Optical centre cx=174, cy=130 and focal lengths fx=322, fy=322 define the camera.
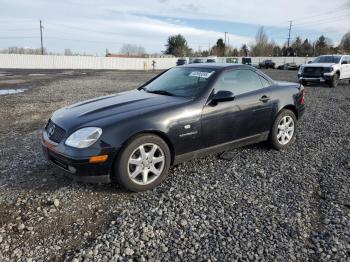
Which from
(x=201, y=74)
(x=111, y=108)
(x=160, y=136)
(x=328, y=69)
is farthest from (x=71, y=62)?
(x=160, y=136)

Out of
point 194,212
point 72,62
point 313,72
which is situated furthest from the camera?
point 72,62

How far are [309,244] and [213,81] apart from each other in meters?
2.46

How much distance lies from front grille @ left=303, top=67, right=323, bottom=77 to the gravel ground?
12.5m

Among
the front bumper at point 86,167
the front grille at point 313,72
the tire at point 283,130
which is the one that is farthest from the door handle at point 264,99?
the front grille at point 313,72

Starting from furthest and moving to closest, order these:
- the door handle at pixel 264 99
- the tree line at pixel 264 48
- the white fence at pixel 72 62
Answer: the tree line at pixel 264 48 < the white fence at pixel 72 62 < the door handle at pixel 264 99

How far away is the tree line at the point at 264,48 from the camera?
7675 cm

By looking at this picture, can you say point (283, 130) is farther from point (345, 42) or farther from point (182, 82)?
point (345, 42)

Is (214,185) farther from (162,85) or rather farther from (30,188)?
Answer: (30,188)

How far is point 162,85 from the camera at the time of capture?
16.5ft

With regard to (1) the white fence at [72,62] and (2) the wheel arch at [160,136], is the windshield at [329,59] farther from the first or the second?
(1) the white fence at [72,62]

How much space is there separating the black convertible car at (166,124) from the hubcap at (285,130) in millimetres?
17

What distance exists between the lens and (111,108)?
413 cm

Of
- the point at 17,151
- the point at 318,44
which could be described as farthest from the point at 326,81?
the point at 318,44

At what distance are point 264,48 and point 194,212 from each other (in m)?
82.5
